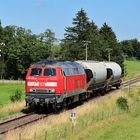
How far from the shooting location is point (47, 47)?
5527 inches

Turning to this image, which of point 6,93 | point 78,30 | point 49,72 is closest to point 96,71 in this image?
point 49,72

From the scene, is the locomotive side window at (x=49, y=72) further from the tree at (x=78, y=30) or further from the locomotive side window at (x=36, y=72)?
the tree at (x=78, y=30)

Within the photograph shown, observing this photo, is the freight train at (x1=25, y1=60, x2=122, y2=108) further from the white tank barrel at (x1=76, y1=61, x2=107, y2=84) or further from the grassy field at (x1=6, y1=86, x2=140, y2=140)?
the white tank barrel at (x1=76, y1=61, x2=107, y2=84)

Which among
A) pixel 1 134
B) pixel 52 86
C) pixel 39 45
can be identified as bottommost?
pixel 1 134

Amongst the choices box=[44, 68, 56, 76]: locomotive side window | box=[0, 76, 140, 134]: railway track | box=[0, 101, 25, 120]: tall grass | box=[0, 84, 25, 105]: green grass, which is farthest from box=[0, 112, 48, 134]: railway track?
box=[0, 84, 25, 105]: green grass

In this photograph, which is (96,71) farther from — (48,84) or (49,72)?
(48,84)

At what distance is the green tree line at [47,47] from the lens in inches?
4902

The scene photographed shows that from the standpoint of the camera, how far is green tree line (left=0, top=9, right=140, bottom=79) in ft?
408

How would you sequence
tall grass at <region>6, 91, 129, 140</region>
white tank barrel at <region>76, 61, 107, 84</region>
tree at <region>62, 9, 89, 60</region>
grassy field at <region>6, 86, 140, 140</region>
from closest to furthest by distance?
grassy field at <region>6, 86, 140, 140</region>, tall grass at <region>6, 91, 129, 140</region>, white tank barrel at <region>76, 61, 107, 84</region>, tree at <region>62, 9, 89, 60</region>

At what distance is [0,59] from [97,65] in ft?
285

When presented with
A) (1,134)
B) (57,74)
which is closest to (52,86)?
(57,74)

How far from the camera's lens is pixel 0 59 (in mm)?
131000

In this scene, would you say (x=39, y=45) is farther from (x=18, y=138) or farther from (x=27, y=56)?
(x=18, y=138)

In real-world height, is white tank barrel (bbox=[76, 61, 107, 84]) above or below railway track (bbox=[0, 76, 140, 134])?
above
